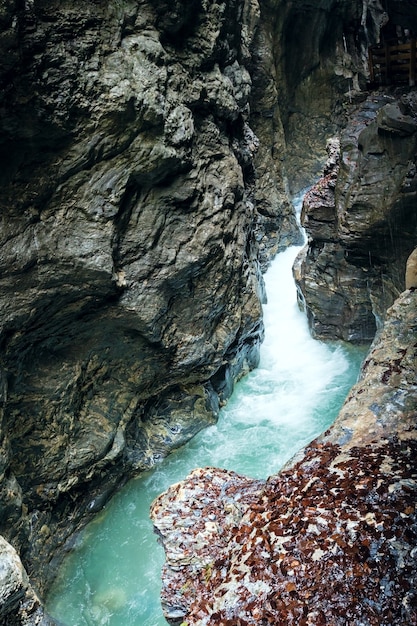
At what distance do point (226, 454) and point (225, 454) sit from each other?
1.1 inches

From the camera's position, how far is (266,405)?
45.3 feet

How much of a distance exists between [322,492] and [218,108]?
9.64m

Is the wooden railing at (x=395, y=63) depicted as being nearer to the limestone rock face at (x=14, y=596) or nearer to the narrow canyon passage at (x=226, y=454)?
the narrow canyon passage at (x=226, y=454)

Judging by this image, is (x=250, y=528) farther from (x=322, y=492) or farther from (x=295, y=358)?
(x=295, y=358)

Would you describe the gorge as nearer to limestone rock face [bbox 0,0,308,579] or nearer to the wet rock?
limestone rock face [bbox 0,0,308,579]

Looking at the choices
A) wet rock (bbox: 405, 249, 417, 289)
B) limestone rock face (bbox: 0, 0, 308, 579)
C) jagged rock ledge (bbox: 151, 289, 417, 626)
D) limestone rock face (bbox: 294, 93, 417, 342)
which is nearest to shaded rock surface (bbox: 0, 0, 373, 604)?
limestone rock face (bbox: 0, 0, 308, 579)

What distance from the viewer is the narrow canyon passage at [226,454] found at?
923 centimetres

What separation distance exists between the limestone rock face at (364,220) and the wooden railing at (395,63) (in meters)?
0.48

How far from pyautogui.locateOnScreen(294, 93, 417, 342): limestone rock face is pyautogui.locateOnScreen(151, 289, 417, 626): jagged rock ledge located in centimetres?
566

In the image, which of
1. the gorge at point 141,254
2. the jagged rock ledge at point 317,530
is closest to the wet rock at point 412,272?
the gorge at point 141,254

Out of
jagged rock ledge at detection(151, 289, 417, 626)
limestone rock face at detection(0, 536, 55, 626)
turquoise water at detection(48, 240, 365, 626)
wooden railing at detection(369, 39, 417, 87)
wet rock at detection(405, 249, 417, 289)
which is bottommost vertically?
turquoise water at detection(48, 240, 365, 626)

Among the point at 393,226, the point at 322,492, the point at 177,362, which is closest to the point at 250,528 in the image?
the point at 322,492

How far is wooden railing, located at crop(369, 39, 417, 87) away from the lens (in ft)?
37.1

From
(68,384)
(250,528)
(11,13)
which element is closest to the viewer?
(250,528)
